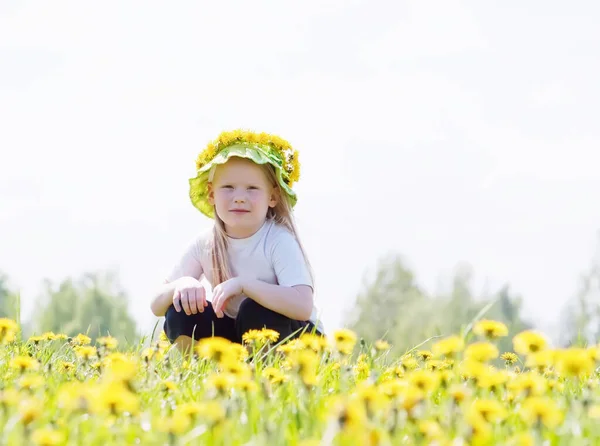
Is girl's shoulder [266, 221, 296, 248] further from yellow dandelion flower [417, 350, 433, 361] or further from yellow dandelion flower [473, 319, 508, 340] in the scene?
yellow dandelion flower [473, 319, 508, 340]

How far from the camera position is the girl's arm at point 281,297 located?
4898 millimetres

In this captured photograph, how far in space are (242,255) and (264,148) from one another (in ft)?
2.34

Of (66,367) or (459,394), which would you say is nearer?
(459,394)

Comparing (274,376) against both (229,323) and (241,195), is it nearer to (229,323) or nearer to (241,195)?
(229,323)

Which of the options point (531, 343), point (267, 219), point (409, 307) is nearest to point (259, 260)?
point (267, 219)

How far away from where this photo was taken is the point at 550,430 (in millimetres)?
2172

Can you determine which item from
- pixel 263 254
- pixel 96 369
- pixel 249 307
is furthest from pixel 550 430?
pixel 263 254

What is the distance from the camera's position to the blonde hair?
5.38 meters

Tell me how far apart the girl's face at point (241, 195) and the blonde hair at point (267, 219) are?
3.3 inches

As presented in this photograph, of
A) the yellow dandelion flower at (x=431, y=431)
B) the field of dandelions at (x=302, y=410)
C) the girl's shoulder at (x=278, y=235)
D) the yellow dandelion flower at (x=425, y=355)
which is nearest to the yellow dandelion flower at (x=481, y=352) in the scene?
the field of dandelions at (x=302, y=410)

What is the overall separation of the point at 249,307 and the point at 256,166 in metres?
0.94

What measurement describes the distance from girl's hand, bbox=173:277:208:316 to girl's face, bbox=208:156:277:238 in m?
0.58

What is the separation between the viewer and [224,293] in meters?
4.80

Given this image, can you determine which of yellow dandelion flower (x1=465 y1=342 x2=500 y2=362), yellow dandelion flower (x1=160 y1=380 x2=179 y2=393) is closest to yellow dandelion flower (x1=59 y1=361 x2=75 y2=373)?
yellow dandelion flower (x1=160 y1=380 x2=179 y2=393)
